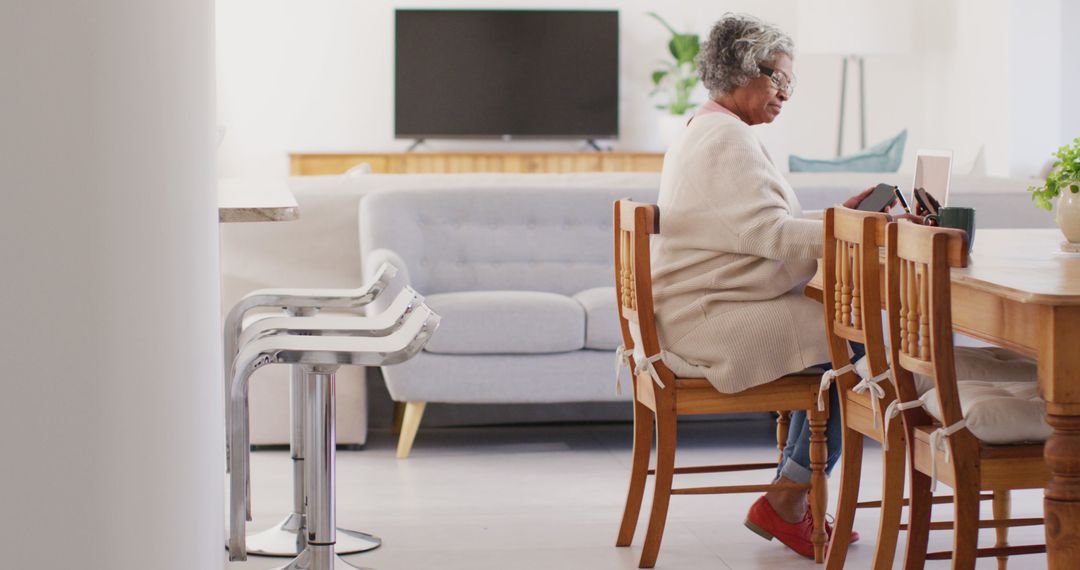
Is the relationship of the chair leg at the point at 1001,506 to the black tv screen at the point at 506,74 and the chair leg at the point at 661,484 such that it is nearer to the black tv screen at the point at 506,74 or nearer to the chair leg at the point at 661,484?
the chair leg at the point at 661,484

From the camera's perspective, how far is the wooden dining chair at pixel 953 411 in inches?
75.9

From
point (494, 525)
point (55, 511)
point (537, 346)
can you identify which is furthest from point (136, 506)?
point (537, 346)

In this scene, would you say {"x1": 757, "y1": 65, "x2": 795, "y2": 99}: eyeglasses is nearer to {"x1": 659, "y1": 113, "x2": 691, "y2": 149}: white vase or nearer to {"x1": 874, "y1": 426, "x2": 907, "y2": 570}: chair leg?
{"x1": 874, "y1": 426, "x2": 907, "y2": 570}: chair leg

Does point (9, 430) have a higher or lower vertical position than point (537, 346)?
higher

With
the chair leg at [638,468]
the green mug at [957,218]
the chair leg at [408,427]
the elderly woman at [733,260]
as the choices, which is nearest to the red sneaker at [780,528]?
the elderly woman at [733,260]

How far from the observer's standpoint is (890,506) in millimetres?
2248

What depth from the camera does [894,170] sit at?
201 inches

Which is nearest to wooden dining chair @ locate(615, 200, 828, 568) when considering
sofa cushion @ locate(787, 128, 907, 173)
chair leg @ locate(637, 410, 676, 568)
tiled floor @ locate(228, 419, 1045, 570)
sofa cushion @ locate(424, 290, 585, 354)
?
chair leg @ locate(637, 410, 676, 568)

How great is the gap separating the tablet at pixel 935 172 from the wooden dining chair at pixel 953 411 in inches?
26.4

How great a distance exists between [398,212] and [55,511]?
3.21 metres

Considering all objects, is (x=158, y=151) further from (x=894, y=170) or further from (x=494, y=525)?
(x=894, y=170)

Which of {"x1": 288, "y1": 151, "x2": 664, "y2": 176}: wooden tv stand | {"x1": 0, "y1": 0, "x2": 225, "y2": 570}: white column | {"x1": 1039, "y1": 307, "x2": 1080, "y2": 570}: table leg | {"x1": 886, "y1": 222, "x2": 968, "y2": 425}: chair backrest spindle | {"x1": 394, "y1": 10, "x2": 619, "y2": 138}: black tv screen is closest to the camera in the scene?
{"x1": 0, "y1": 0, "x2": 225, "y2": 570}: white column

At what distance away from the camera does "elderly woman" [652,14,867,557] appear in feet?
8.41

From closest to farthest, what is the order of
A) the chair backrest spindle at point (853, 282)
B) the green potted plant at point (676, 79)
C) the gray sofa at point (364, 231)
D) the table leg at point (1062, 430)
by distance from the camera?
the table leg at point (1062, 430) < the chair backrest spindle at point (853, 282) < the gray sofa at point (364, 231) < the green potted plant at point (676, 79)
